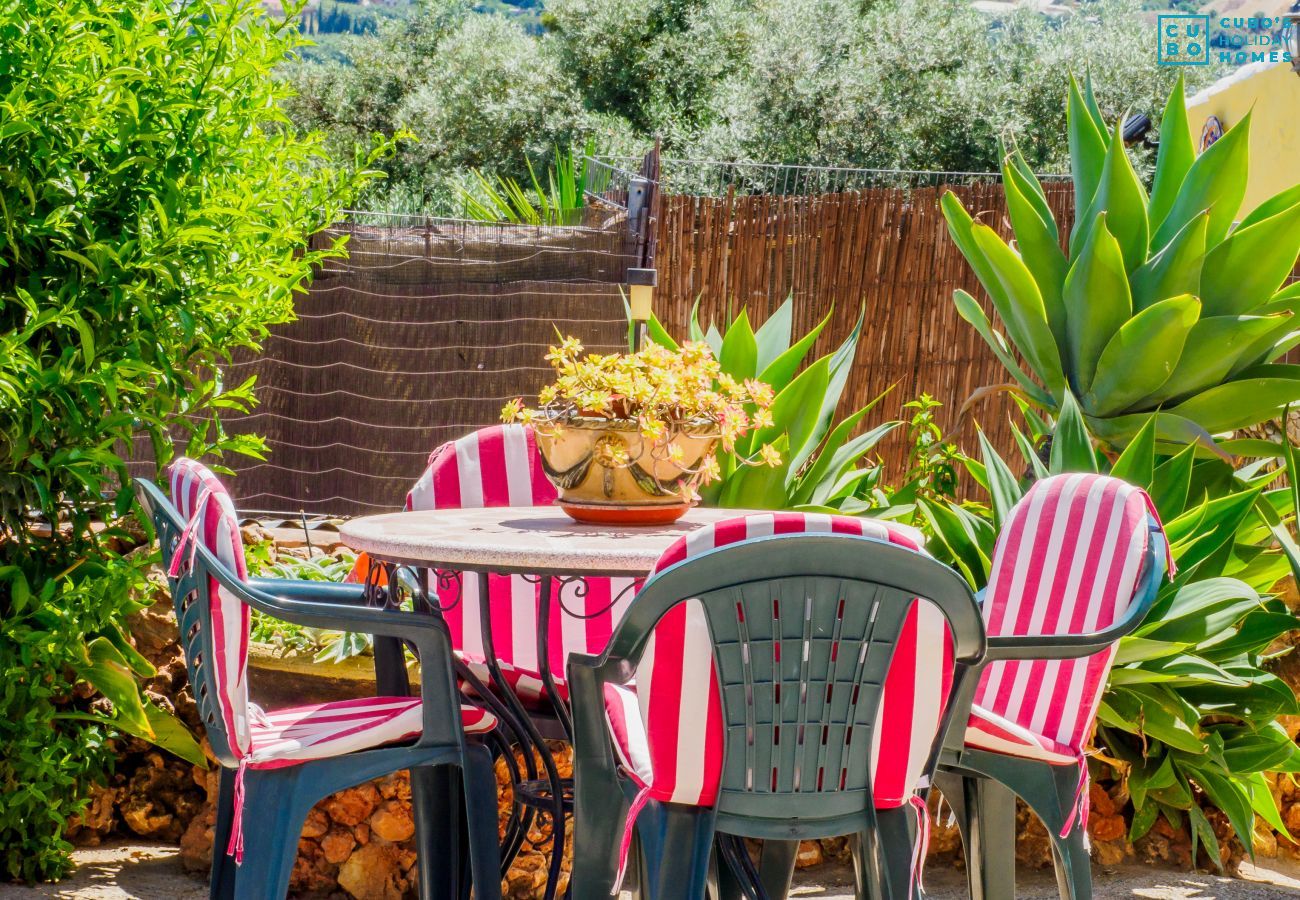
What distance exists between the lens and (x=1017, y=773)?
7.56 feet

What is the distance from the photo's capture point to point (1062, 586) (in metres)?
2.47

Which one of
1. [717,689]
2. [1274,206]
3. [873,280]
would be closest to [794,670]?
[717,689]

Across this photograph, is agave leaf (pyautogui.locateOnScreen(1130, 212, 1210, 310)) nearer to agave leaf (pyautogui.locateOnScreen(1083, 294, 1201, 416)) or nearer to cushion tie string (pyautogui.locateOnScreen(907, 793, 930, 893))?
agave leaf (pyautogui.locateOnScreen(1083, 294, 1201, 416))

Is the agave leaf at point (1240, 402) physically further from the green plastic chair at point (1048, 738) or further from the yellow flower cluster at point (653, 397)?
the yellow flower cluster at point (653, 397)

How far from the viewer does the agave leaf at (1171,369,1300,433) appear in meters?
3.74

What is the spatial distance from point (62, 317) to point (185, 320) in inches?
10.6

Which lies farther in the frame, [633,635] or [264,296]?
[264,296]

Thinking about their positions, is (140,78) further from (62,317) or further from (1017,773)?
(1017,773)

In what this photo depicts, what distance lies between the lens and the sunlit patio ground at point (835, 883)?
3.30 meters

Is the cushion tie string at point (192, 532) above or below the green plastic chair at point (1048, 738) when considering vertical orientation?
above

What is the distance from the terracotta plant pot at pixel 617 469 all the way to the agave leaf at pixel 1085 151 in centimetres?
233

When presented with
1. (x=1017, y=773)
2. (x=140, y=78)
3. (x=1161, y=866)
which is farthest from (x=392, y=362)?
(x=1017, y=773)

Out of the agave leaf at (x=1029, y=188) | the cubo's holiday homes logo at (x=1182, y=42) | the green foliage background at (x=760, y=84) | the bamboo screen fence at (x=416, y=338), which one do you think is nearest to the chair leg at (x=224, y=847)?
the agave leaf at (x=1029, y=188)

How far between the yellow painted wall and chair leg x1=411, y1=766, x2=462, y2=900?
696 cm
